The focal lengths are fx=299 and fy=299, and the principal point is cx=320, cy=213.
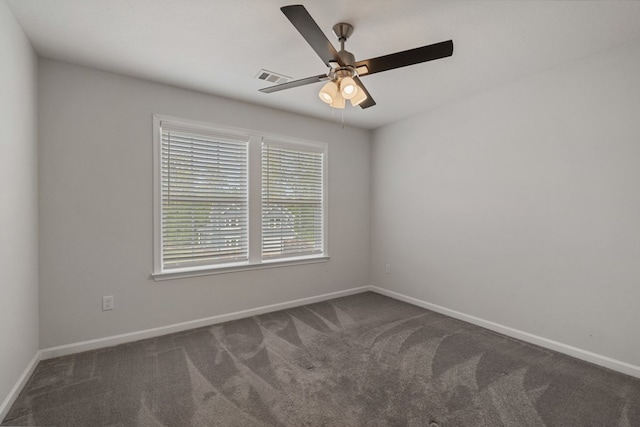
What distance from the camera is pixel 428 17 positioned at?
6.73 feet

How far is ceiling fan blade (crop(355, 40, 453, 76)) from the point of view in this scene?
1.77 meters

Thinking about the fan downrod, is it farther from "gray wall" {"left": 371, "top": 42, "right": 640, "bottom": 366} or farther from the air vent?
"gray wall" {"left": 371, "top": 42, "right": 640, "bottom": 366}

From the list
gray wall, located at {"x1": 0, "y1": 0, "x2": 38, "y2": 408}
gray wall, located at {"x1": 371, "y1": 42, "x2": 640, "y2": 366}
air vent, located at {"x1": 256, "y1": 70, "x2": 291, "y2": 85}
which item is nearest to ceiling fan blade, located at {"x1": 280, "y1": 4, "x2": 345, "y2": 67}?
air vent, located at {"x1": 256, "y1": 70, "x2": 291, "y2": 85}

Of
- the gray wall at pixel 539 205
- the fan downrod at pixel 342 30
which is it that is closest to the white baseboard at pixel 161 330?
the gray wall at pixel 539 205

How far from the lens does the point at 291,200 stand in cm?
398

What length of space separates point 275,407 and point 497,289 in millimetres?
2551

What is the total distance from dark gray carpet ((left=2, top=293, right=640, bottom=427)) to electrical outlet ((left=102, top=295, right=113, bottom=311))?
36 centimetres

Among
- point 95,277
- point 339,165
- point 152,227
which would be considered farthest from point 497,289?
point 95,277

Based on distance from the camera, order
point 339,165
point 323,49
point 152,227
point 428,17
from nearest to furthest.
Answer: point 323,49 → point 428,17 → point 152,227 → point 339,165

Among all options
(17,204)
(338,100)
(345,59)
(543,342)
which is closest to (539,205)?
(543,342)

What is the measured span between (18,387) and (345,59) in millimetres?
3161

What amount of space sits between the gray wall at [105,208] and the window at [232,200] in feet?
0.42

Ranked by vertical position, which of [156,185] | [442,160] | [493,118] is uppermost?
[493,118]

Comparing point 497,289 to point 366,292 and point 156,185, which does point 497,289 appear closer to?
point 366,292
